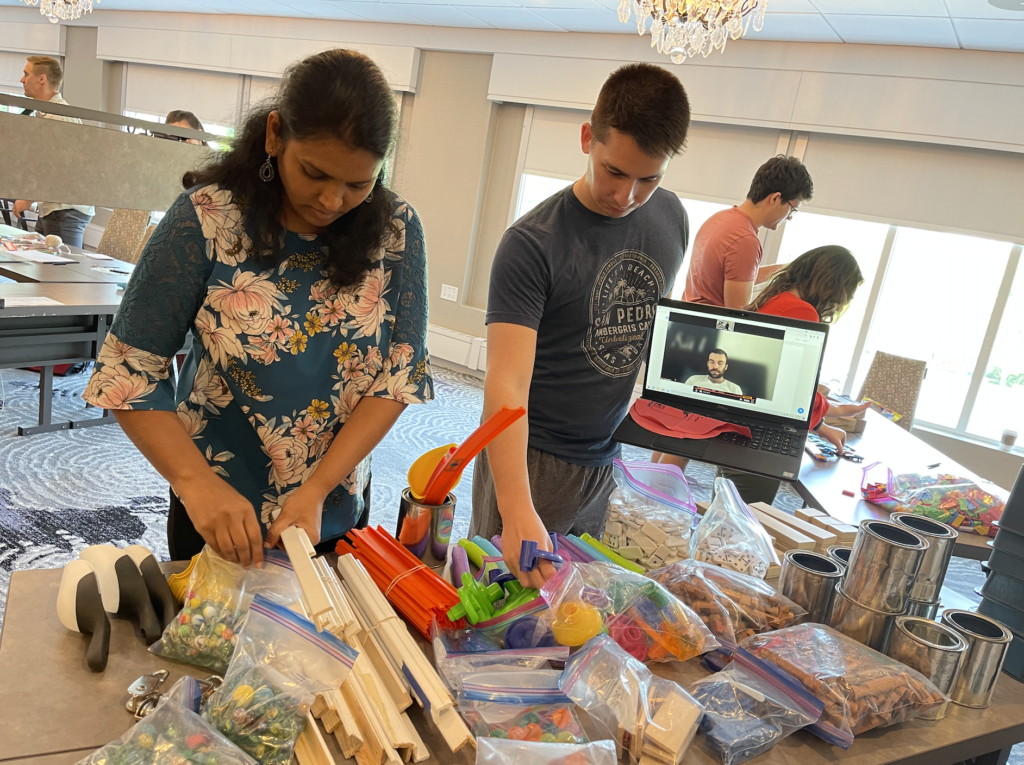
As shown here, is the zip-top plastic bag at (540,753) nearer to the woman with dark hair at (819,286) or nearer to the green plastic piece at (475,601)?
the green plastic piece at (475,601)

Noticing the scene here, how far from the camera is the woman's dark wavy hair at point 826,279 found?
93.0 inches

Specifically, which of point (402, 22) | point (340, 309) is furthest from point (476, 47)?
point (340, 309)

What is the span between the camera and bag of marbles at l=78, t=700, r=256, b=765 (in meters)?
0.67

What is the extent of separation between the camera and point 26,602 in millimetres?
935

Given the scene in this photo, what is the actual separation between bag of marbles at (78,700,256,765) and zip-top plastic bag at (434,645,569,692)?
25 cm

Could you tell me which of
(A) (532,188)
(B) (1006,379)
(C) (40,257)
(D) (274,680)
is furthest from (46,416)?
(B) (1006,379)

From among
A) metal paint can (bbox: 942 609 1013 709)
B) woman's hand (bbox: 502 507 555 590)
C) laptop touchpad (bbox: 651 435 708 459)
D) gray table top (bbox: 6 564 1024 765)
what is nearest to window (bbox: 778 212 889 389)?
laptop touchpad (bbox: 651 435 708 459)

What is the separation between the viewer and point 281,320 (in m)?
1.06

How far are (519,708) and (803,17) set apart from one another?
419 centimetres

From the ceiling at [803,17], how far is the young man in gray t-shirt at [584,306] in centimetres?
287

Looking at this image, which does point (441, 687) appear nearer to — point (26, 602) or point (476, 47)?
point (26, 602)

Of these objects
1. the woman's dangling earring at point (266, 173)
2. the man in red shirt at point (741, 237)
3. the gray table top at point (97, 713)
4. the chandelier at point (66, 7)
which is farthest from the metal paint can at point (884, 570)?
the chandelier at point (66, 7)

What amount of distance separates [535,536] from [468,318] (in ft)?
16.5

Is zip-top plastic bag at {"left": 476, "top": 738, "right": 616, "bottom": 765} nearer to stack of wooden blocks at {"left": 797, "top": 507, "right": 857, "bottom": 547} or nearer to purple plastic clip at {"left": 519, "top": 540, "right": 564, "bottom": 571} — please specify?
purple plastic clip at {"left": 519, "top": 540, "right": 564, "bottom": 571}
